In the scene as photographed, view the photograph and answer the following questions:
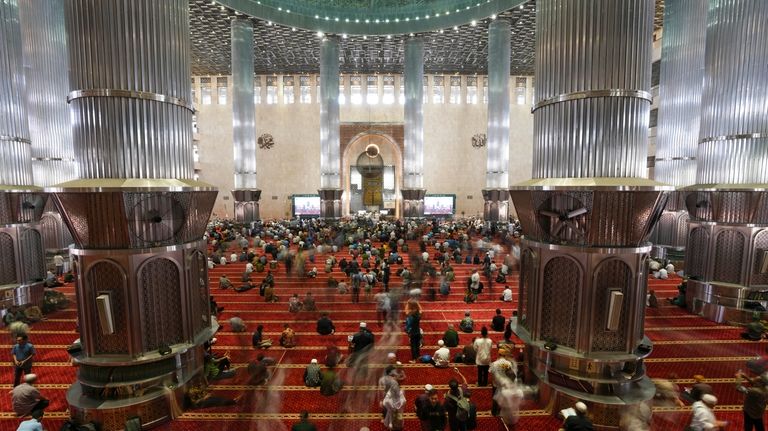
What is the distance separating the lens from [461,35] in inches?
801

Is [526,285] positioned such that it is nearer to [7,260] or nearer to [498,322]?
[498,322]

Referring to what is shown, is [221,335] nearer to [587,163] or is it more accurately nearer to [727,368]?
[587,163]

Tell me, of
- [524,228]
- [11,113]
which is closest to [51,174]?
[11,113]

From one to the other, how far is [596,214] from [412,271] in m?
6.22

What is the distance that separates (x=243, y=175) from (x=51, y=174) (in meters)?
8.36

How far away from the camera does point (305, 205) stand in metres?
25.2

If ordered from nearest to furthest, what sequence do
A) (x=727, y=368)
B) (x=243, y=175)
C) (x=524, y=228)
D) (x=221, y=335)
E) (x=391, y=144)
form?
(x=524, y=228) < (x=727, y=368) < (x=221, y=335) < (x=243, y=175) < (x=391, y=144)

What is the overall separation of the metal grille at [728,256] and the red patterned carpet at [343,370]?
99cm

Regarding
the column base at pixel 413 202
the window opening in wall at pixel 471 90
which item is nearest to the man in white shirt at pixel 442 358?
the column base at pixel 413 202

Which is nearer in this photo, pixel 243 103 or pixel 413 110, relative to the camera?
pixel 243 103

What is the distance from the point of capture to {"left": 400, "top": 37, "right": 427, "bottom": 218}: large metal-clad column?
20.8 m

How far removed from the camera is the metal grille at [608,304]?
4.35 metres

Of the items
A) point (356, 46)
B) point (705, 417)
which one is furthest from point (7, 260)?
point (356, 46)

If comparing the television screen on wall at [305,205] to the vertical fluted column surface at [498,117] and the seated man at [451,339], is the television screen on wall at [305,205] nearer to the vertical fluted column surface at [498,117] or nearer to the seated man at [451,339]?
the vertical fluted column surface at [498,117]
